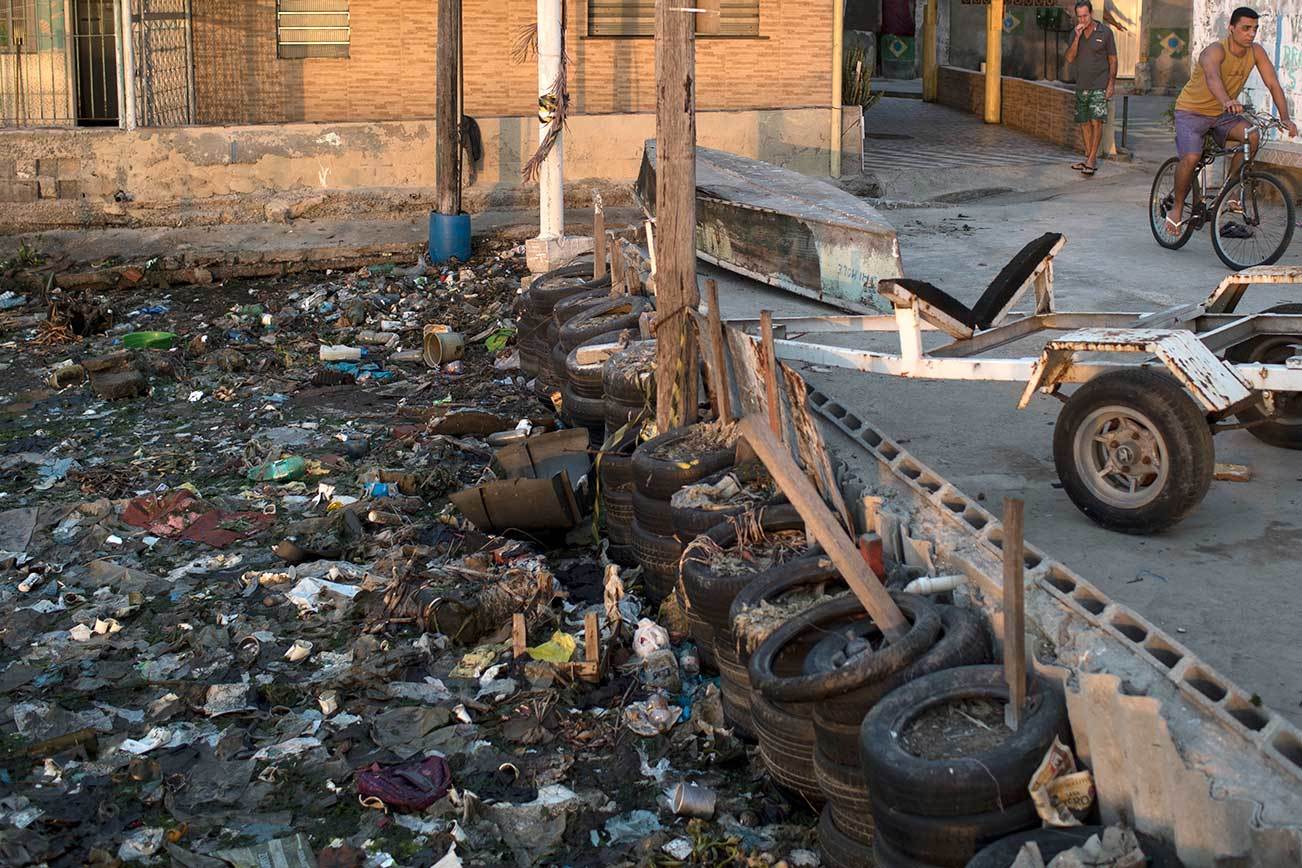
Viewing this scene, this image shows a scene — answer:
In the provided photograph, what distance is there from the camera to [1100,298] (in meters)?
11.2

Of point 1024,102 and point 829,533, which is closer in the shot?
point 829,533

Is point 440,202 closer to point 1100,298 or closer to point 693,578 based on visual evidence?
point 1100,298

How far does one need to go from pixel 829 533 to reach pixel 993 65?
19.4m

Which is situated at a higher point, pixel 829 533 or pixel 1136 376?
pixel 1136 376

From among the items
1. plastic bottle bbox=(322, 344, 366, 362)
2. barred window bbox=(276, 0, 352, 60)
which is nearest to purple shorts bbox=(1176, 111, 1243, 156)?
plastic bottle bbox=(322, 344, 366, 362)

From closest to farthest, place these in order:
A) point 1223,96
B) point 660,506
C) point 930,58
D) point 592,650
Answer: point 592,650 < point 660,506 < point 1223,96 < point 930,58

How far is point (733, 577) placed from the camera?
5609 mm

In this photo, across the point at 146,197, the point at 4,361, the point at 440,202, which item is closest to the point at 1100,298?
the point at 440,202

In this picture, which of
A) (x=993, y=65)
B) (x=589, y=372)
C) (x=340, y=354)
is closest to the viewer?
(x=589, y=372)

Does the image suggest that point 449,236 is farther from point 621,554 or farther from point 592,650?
point 592,650

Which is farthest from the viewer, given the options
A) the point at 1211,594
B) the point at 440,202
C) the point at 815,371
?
the point at 440,202

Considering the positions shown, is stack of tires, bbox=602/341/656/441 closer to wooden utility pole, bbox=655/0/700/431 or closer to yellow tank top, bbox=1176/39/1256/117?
wooden utility pole, bbox=655/0/700/431

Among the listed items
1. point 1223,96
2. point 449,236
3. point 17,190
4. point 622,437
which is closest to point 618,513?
point 622,437

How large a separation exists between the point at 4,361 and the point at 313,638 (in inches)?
293
